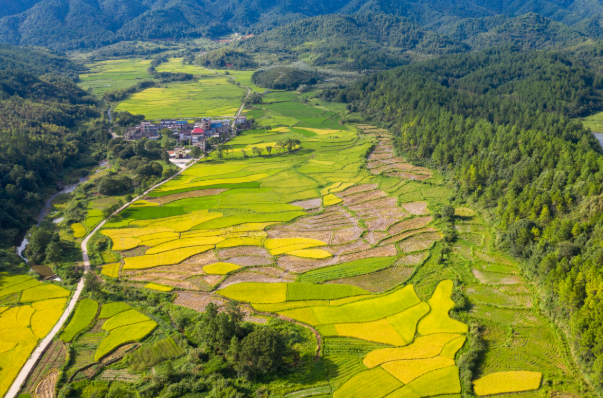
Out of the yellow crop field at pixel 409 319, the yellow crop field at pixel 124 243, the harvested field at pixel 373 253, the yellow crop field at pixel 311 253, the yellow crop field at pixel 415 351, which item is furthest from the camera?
the yellow crop field at pixel 124 243

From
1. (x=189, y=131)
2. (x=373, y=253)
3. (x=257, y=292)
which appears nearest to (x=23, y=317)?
(x=257, y=292)

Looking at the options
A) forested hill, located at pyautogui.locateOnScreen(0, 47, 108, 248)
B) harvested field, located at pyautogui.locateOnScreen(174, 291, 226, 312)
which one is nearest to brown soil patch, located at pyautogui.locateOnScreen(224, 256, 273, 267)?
harvested field, located at pyautogui.locateOnScreen(174, 291, 226, 312)

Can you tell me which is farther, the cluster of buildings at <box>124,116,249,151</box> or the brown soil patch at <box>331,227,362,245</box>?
the cluster of buildings at <box>124,116,249,151</box>

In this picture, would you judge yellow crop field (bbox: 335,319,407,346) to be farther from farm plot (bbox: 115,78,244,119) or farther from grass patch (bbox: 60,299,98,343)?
farm plot (bbox: 115,78,244,119)

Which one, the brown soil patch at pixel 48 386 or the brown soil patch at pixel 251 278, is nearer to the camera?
the brown soil patch at pixel 48 386

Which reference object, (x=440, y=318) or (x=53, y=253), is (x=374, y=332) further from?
(x=53, y=253)

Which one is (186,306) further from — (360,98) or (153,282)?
(360,98)

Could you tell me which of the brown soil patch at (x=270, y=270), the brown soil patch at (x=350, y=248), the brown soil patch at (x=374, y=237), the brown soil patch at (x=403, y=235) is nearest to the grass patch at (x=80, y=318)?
the brown soil patch at (x=270, y=270)

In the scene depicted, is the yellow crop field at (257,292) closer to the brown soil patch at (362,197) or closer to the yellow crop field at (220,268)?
the yellow crop field at (220,268)
